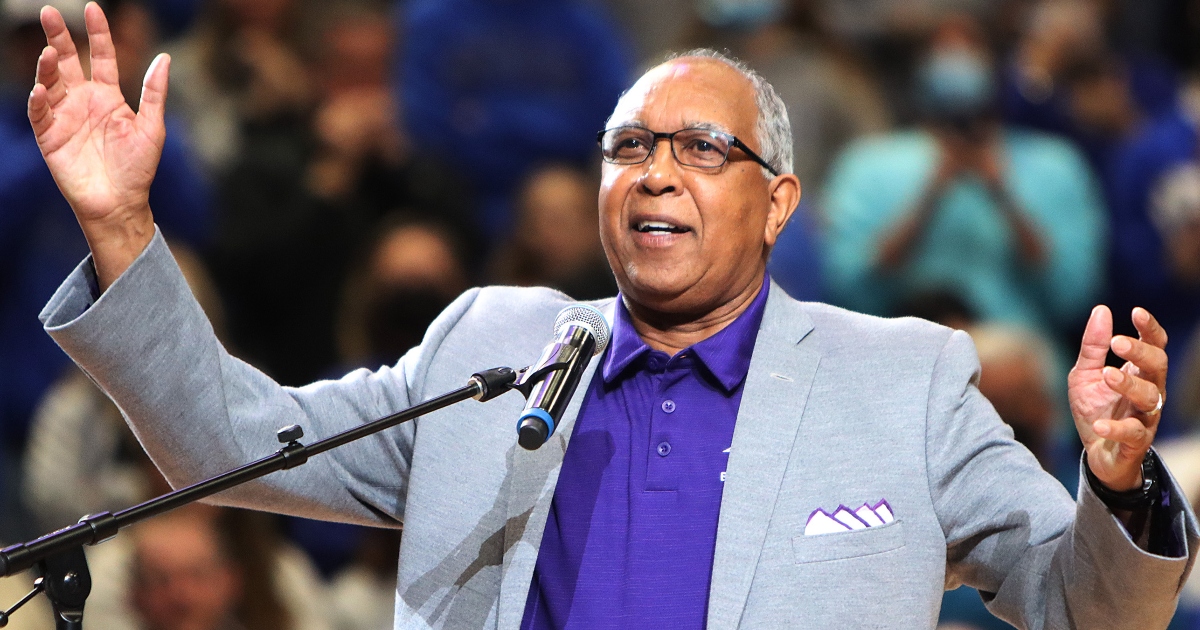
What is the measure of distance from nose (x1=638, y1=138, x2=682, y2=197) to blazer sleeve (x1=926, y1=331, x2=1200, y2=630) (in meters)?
0.50

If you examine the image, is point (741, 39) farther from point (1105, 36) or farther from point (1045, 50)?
point (1105, 36)

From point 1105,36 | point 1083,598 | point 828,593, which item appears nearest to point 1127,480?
point 1083,598

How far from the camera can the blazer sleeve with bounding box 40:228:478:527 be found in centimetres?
209

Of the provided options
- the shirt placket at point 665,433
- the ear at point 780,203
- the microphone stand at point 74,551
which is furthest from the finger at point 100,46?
the ear at point 780,203

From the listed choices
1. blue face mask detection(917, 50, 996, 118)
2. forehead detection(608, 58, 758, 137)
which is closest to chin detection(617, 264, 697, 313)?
forehead detection(608, 58, 758, 137)

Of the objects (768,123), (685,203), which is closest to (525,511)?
(685,203)

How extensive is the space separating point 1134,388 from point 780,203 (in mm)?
838

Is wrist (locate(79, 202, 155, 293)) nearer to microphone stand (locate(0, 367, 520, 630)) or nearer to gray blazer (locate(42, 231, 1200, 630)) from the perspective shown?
gray blazer (locate(42, 231, 1200, 630))

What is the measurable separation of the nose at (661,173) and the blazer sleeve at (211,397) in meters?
0.40

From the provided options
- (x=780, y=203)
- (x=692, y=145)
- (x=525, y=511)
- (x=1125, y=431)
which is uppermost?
(x=692, y=145)

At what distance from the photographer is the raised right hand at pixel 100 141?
6.79ft

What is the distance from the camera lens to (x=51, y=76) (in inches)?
81.4

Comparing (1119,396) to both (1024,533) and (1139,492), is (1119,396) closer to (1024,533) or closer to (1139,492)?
(1139,492)

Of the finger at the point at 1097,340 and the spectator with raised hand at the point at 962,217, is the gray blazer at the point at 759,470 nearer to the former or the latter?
the finger at the point at 1097,340
